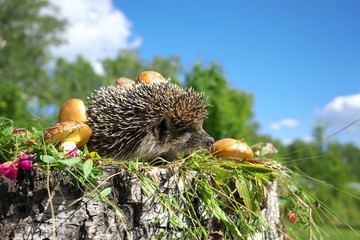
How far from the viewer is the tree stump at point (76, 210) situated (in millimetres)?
2506

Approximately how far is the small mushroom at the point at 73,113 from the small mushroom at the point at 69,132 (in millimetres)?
245

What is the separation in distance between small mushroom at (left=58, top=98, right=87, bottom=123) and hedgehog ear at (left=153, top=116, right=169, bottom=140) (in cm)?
95

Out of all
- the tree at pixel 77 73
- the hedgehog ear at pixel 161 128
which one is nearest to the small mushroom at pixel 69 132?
the hedgehog ear at pixel 161 128

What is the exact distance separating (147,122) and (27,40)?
33099mm

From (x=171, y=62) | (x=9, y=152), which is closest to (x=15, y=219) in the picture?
(x=9, y=152)

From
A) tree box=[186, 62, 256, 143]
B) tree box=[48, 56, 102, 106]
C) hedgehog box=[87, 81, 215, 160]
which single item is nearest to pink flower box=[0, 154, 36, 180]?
hedgehog box=[87, 81, 215, 160]

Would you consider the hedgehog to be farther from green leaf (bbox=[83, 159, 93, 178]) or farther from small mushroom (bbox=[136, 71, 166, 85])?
green leaf (bbox=[83, 159, 93, 178])

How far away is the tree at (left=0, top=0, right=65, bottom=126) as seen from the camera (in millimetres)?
27547

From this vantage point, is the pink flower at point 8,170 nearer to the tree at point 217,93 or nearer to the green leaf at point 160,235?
the green leaf at point 160,235

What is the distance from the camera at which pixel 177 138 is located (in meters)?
3.94

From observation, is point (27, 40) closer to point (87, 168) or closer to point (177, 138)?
point (177, 138)

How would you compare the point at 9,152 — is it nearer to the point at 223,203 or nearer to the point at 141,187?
the point at 141,187

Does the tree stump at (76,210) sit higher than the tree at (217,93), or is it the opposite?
the tree at (217,93)

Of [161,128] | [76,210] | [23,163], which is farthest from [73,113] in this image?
[76,210]
